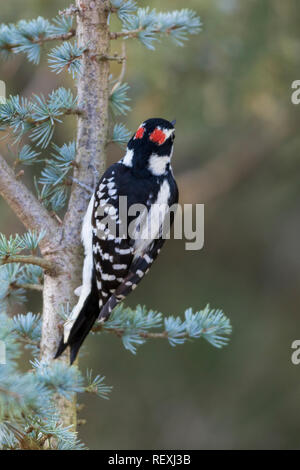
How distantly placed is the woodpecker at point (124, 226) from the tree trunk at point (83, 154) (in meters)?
0.03

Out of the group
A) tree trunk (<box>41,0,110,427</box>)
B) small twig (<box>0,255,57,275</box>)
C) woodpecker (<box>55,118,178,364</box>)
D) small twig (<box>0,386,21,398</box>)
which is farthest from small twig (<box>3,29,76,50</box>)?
small twig (<box>0,386,21,398</box>)

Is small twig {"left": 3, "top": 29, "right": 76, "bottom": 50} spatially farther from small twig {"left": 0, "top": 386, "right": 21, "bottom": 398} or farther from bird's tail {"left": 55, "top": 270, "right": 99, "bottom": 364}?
small twig {"left": 0, "top": 386, "right": 21, "bottom": 398}

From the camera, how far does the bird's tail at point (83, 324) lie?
1.82m

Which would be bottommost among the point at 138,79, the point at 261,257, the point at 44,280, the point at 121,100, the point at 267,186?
the point at 44,280

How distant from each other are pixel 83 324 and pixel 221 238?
112 inches

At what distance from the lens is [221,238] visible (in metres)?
4.61

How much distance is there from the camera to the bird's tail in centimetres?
182

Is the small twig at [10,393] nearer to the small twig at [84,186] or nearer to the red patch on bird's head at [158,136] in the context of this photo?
the small twig at [84,186]

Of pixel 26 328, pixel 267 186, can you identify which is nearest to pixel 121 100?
pixel 26 328

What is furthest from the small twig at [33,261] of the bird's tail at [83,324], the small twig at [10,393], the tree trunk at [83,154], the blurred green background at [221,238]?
the blurred green background at [221,238]

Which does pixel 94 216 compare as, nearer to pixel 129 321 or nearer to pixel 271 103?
pixel 129 321

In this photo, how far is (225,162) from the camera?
3.87 metres

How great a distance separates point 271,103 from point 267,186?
0.71m

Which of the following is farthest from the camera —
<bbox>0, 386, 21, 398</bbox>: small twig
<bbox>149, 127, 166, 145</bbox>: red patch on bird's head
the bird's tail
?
<bbox>149, 127, 166, 145</bbox>: red patch on bird's head
